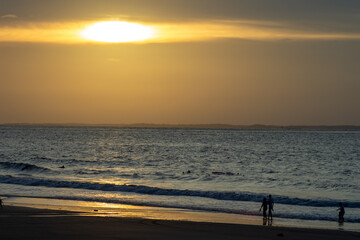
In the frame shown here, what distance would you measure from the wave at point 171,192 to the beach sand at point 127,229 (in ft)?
43.9

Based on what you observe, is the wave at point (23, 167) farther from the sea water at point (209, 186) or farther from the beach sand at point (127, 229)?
Result: the beach sand at point (127, 229)

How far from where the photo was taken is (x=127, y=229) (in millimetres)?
23453

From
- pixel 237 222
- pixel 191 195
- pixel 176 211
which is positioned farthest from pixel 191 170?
pixel 237 222

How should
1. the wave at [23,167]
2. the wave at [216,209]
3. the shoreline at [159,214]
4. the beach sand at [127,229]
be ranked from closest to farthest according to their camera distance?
the beach sand at [127,229] → the shoreline at [159,214] → the wave at [216,209] → the wave at [23,167]

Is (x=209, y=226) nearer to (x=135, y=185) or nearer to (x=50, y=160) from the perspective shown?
(x=135, y=185)

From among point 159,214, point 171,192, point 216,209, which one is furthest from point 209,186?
point 159,214

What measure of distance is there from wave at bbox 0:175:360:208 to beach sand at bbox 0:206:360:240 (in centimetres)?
1337

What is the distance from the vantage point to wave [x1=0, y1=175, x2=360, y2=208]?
127ft

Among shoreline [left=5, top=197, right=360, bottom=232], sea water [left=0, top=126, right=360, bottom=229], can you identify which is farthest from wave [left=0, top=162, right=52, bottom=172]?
shoreline [left=5, top=197, right=360, bottom=232]

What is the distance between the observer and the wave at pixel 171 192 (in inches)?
1523

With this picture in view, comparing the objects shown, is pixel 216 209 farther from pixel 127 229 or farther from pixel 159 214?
pixel 127 229

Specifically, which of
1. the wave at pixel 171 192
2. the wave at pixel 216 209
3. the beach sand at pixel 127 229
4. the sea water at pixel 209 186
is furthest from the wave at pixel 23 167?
the beach sand at pixel 127 229

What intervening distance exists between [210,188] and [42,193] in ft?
48.9

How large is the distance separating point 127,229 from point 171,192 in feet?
67.4
